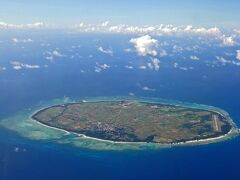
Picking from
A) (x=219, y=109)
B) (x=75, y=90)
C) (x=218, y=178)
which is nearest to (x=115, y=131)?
(x=218, y=178)

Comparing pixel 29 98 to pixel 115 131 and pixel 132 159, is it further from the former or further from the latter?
pixel 132 159

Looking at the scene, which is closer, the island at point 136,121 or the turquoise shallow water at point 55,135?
the turquoise shallow water at point 55,135

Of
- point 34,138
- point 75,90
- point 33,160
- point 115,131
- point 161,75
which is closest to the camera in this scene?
point 33,160

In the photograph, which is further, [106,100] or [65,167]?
[106,100]

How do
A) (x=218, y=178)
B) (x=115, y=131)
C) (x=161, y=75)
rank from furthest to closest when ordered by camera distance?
(x=161, y=75), (x=115, y=131), (x=218, y=178)

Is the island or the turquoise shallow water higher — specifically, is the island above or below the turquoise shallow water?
below

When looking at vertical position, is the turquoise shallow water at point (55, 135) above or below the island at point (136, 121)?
above

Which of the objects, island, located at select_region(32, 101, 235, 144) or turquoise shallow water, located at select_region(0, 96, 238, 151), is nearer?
turquoise shallow water, located at select_region(0, 96, 238, 151)
